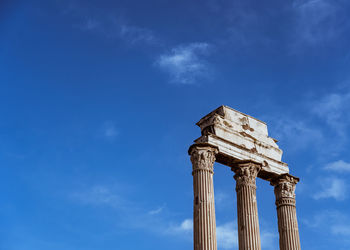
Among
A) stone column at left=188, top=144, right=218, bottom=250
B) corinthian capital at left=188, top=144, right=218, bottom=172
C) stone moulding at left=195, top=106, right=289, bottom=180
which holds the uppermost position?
stone moulding at left=195, top=106, right=289, bottom=180

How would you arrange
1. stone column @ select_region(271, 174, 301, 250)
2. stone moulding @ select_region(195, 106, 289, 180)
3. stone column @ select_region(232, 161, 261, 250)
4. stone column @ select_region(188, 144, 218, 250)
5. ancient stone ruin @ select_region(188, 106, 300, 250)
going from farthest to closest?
stone column @ select_region(271, 174, 301, 250)
stone moulding @ select_region(195, 106, 289, 180)
stone column @ select_region(232, 161, 261, 250)
ancient stone ruin @ select_region(188, 106, 300, 250)
stone column @ select_region(188, 144, 218, 250)

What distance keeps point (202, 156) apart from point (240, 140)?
3.45 metres

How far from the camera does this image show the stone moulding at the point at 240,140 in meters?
26.7

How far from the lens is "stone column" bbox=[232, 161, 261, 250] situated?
81.6 ft

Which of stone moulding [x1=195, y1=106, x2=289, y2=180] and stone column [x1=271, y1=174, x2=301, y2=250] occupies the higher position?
stone moulding [x1=195, y1=106, x2=289, y2=180]

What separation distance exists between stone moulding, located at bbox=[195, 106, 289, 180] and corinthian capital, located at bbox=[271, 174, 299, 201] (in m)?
0.36

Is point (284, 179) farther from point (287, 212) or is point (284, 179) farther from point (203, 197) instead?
point (203, 197)

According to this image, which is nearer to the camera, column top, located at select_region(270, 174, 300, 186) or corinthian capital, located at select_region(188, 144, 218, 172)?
corinthian capital, located at select_region(188, 144, 218, 172)

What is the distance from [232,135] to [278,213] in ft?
17.3

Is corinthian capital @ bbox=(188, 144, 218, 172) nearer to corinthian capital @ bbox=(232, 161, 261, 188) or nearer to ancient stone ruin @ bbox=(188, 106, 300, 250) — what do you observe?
ancient stone ruin @ bbox=(188, 106, 300, 250)

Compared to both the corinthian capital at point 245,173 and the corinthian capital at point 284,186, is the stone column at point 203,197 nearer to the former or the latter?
the corinthian capital at point 245,173

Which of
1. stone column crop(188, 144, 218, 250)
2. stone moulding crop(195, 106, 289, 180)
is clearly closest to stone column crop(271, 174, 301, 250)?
stone moulding crop(195, 106, 289, 180)

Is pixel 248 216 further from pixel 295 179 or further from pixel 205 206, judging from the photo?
pixel 295 179

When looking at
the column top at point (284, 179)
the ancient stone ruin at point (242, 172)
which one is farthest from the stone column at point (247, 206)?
the column top at point (284, 179)
